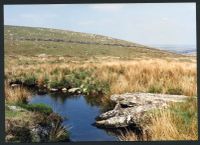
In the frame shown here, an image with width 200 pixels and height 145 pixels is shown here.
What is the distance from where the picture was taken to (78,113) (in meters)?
7.97

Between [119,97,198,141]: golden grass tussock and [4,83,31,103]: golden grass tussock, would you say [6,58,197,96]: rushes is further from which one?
[119,97,198,141]: golden grass tussock

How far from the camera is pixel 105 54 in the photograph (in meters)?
8.03

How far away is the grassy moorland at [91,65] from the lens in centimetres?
778

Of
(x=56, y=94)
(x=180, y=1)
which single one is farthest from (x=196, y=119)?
(x=56, y=94)

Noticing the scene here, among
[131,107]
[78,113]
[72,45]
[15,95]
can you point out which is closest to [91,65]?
[72,45]

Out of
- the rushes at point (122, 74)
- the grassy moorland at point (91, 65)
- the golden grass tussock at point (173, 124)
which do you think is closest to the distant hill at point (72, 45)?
the grassy moorland at point (91, 65)

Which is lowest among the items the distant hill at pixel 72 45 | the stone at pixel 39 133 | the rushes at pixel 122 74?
the stone at pixel 39 133

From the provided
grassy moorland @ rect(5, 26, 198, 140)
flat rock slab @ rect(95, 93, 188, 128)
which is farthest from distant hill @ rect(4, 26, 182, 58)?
flat rock slab @ rect(95, 93, 188, 128)

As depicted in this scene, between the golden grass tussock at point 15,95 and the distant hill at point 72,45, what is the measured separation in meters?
0.52

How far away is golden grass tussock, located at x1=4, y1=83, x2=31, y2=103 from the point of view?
25.0ft

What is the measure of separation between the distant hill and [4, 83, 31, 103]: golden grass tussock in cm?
52

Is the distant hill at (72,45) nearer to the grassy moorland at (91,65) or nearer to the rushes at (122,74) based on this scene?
the grassy moorland at (91,65)

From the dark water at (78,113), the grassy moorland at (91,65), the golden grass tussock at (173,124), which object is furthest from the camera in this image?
the grassy moorland at (91,65)

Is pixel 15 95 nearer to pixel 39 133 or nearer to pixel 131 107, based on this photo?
pixel 39 133
